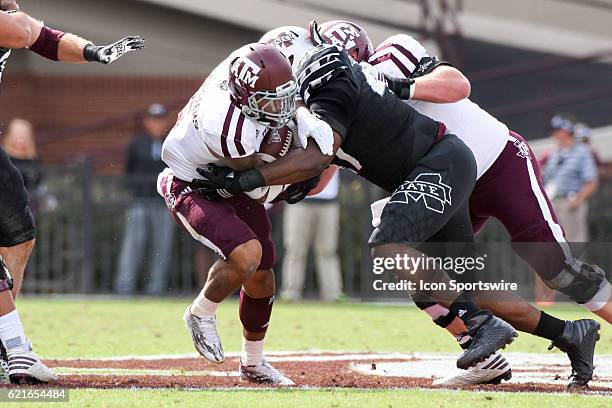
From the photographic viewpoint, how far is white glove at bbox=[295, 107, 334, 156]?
6.08m

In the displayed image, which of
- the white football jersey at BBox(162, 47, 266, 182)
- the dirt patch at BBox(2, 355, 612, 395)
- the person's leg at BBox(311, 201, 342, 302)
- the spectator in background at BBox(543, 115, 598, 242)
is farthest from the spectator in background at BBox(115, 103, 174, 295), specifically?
the white football jersey at BBox(162, 47, 266, 182)

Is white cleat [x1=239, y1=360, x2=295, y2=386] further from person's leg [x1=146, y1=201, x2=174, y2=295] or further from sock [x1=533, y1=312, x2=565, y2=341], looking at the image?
person's leg [x1=146, y1=201, x2=174, y2=295]

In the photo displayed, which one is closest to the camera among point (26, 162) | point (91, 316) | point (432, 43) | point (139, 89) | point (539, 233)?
point (539, 233)

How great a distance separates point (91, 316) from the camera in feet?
38.3

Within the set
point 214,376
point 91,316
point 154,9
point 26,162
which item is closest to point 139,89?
point 154,9

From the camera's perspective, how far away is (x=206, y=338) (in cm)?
650

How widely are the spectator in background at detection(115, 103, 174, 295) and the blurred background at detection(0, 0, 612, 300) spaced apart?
0.02 metres

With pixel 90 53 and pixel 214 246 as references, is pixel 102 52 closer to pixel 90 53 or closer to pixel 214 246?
pixel 90 53

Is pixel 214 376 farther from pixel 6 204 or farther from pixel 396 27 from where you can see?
pixel 396 27

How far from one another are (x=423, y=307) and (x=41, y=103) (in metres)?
15.5

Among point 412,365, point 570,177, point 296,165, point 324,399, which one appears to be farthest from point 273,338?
point 570,177

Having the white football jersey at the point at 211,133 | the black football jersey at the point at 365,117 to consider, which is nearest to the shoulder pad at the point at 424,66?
the black football jersey at the point at 365,117

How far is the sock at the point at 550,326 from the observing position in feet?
21.4

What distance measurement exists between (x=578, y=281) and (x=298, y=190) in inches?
61.2
